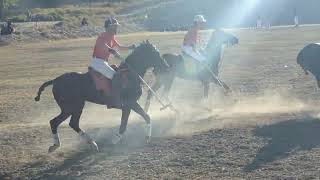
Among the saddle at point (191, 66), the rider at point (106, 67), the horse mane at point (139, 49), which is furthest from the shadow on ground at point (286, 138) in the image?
the saddle at point (191, 66)

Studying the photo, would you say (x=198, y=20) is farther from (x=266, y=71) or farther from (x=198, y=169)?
(x=266, y=71)

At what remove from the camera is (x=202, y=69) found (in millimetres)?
20375

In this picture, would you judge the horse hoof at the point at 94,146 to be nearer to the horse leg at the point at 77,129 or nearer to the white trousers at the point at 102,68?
the horse leg at the point at 77,129

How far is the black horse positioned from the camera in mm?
14770

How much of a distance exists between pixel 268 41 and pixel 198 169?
3780 centimetres

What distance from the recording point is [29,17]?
91.9m

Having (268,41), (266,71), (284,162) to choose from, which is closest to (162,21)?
(268,41)

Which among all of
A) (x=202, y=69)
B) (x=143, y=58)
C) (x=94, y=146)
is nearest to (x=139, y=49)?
(x=143, y=58)

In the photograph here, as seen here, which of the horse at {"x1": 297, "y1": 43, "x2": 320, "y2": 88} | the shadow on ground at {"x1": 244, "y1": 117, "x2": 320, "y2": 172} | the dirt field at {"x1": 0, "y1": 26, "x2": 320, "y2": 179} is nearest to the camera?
the dirt field at {"x1": 0, "y1": 26, "x2": 320, "y2": 179}

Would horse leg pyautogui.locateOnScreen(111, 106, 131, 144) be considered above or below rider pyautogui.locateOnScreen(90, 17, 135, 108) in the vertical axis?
below

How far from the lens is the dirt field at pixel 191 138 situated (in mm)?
12938

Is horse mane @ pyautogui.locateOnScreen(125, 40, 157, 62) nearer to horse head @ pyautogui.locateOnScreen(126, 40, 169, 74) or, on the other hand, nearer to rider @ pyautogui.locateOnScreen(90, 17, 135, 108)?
horse head @ pyautogui.locateOnScreen(126, 40, 169, 74)

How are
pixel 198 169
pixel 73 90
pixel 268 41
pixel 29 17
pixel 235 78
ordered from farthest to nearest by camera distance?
pixel 29 17
pixel 268 41
pixel 235 78
pixel 73 90
pixel 198 169

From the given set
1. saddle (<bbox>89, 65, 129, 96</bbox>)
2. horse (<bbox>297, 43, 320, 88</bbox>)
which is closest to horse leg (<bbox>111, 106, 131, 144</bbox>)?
saddle (<bbox>89, 65, 129, 96</bbox>)
